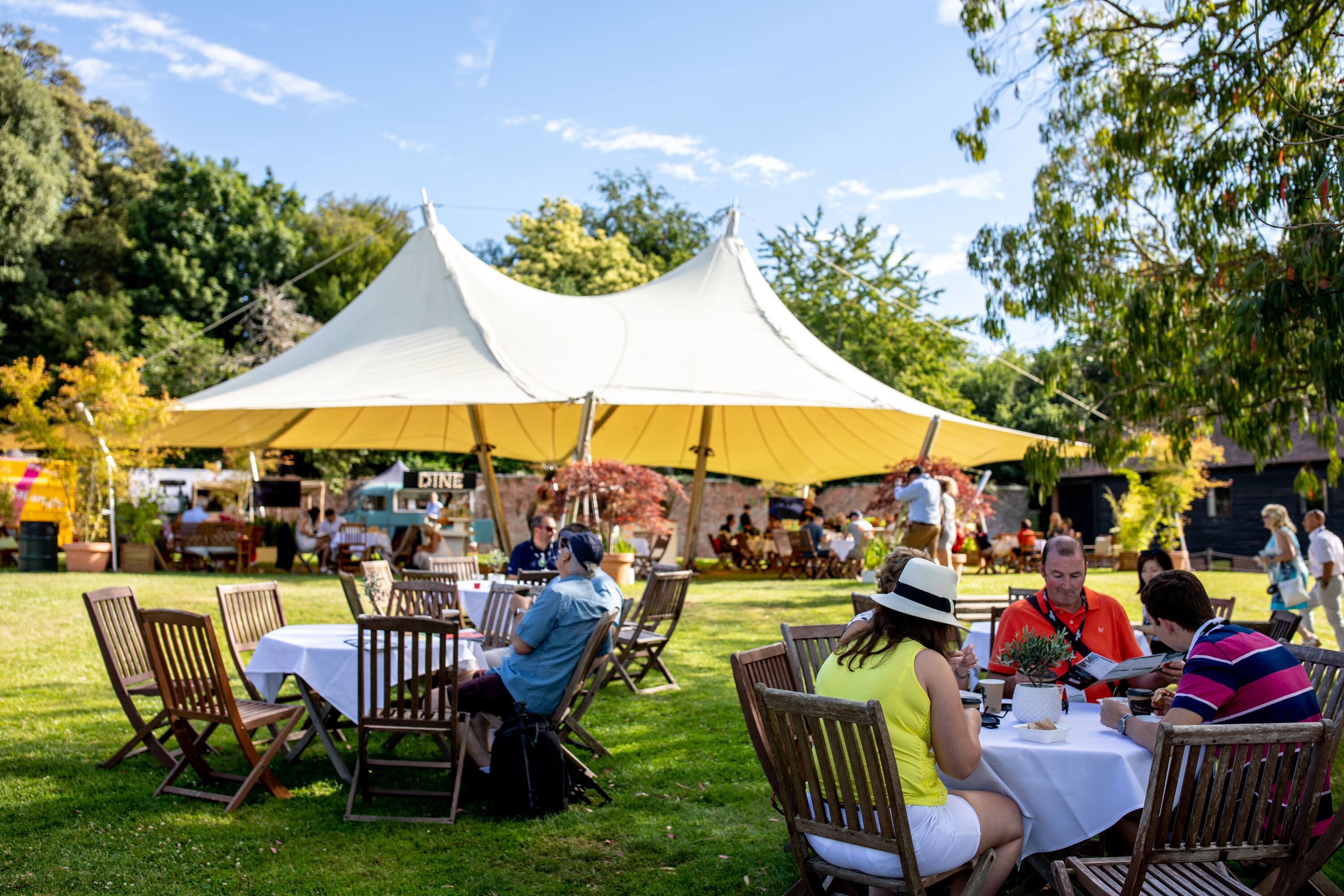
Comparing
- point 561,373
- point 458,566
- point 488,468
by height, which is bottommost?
point 458,566

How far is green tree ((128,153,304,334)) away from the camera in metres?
27.1

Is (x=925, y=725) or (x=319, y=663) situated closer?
(x=925, y=725)

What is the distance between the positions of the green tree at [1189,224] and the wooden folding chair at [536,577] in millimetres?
3591

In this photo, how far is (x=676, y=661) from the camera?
7.63 meters

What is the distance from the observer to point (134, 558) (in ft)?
47.8

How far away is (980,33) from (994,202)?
134cm

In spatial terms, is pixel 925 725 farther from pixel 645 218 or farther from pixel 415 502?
pixel 645 218

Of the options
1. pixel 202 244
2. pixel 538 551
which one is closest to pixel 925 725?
pixel 538 551

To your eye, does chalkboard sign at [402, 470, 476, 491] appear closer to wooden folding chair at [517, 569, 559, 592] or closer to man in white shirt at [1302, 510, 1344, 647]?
wooden folding chair at [517, 569, 559, 592]

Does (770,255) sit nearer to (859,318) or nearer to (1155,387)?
(859,318)

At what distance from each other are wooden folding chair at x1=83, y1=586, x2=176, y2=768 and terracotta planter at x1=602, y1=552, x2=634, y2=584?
725cm

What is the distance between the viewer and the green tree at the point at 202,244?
27.1 metres

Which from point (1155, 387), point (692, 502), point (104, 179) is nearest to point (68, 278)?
point (104, 179)

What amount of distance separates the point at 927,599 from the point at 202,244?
2910 centimetres
